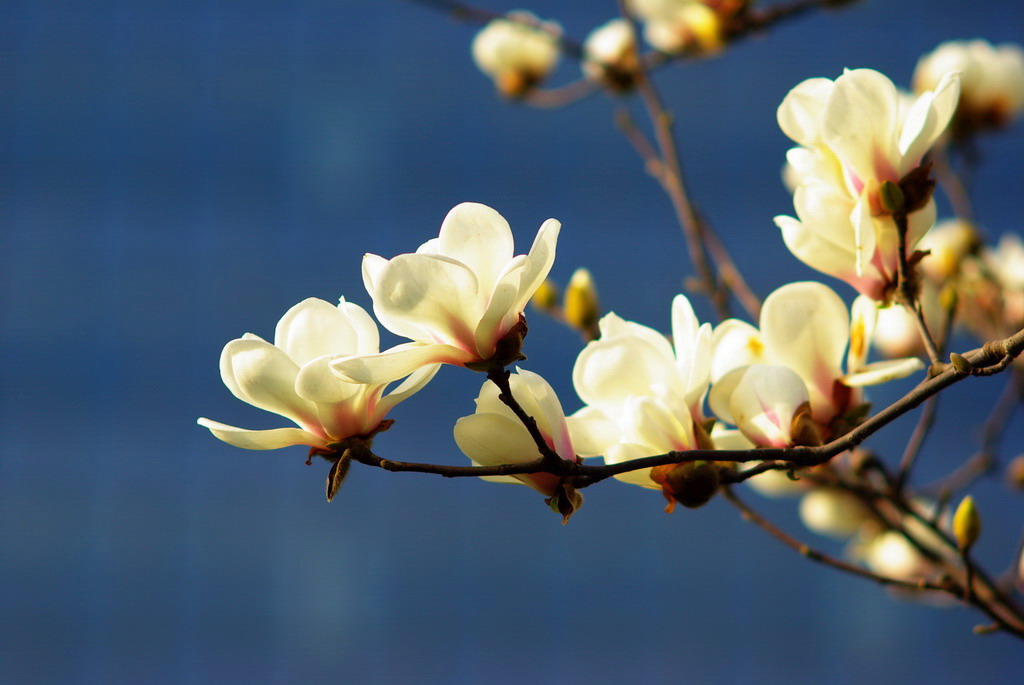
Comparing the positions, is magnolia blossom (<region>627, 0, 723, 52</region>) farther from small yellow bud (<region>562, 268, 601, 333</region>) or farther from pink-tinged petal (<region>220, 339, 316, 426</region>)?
pink-tinged petal (<region>220, 339, 316, 426</region>)

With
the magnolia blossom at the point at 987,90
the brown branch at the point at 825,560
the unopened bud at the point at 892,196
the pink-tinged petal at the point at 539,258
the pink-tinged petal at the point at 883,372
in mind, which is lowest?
the brown branch at the point at 825,560

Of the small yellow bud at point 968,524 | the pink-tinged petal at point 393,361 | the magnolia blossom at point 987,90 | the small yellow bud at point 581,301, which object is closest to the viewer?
the pink-tinged petal at point 393,361

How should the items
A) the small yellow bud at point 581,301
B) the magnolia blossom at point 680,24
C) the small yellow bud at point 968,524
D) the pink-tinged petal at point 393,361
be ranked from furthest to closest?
the magnolia blossom at point 680,24, the small yellow bud at point 581,301, the small yellow bud at point 968,524, the pink-tinged petal at point 393,361

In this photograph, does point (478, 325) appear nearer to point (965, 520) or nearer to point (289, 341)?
point (289, 341)

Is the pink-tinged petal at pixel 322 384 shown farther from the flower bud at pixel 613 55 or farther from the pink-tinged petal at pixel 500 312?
the flower bud at pixel 613 55

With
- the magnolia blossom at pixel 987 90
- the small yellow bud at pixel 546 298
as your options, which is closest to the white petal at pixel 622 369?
the small yellow bud at pixel 546 298

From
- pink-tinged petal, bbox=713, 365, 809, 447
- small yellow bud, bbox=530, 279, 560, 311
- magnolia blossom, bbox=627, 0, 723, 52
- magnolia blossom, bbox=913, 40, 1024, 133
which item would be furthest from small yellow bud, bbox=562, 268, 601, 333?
magnolia blossom, bbox=913, 40, 1024, 133
